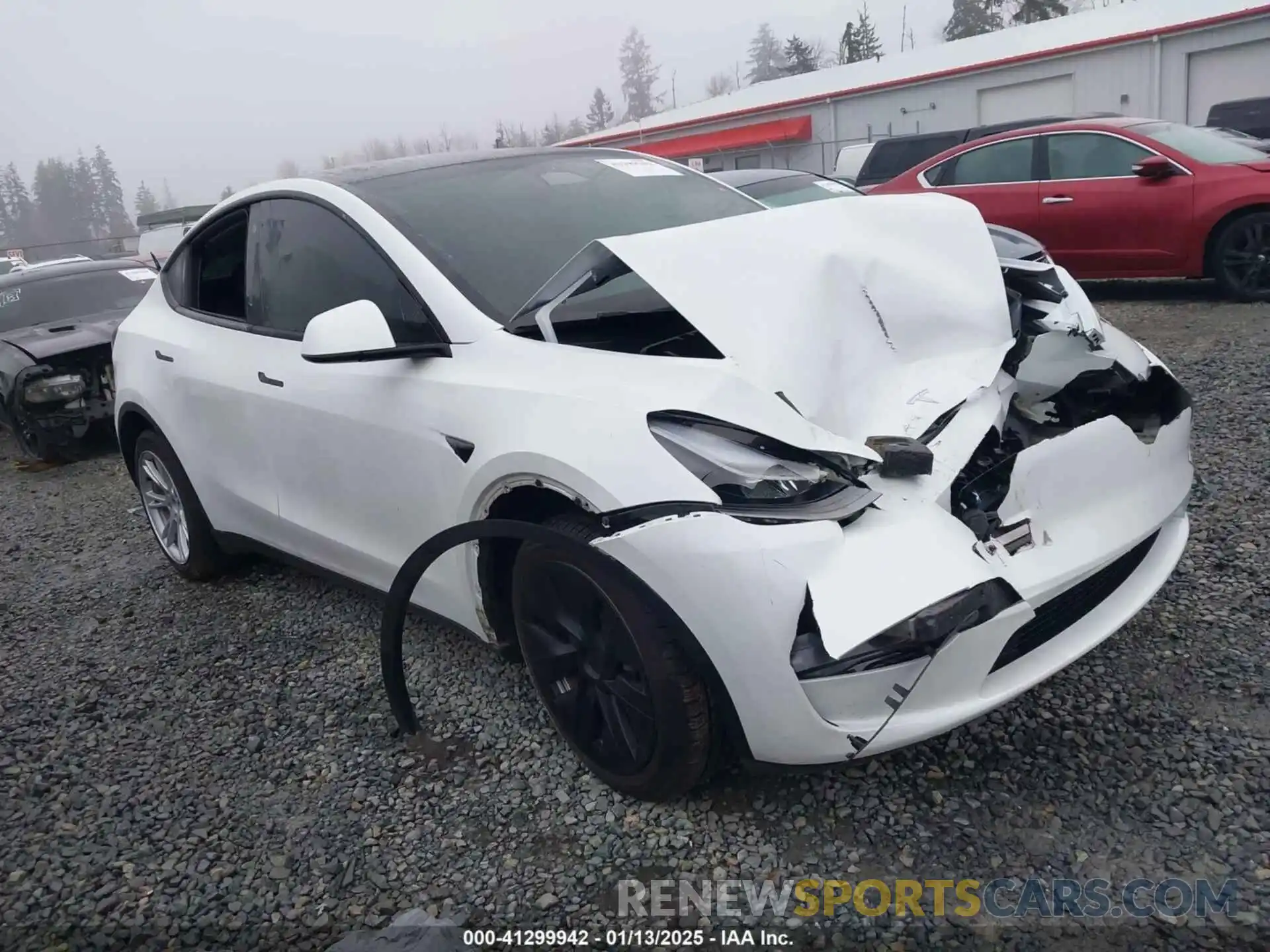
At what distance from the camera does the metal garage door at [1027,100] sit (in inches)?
965

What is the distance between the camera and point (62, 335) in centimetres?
711

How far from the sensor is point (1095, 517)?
2.33 meters

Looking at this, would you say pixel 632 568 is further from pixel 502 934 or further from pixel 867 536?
pixel 502 934

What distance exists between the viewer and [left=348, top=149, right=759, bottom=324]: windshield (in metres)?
2.88

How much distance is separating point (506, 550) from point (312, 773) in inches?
34.2

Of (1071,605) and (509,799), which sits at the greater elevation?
(1071,605)

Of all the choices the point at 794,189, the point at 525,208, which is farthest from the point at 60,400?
the point at 794,189

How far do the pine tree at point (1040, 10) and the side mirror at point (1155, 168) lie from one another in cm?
4959

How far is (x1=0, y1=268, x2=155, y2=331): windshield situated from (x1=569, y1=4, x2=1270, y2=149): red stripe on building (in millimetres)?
10048

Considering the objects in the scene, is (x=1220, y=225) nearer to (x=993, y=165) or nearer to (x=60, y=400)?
(x=993, y=165)

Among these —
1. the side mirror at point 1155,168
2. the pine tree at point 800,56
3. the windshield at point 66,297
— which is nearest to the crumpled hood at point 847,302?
the side mirror at point 1155,168

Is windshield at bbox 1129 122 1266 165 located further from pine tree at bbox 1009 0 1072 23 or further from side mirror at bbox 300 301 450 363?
pine tree at bbox 1009 0 1072 23

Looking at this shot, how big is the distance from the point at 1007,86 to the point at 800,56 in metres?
46.1

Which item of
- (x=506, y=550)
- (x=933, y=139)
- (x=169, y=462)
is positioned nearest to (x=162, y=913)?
(x=506, y=550)
